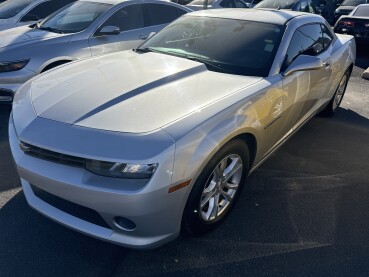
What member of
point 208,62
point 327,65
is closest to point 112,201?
point 208,62

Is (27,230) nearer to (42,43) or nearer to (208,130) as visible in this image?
(208,130)

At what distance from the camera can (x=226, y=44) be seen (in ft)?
10.9

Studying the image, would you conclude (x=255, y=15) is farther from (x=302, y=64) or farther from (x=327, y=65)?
(x=327, y=65)

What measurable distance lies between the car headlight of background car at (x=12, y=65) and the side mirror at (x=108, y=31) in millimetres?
1165

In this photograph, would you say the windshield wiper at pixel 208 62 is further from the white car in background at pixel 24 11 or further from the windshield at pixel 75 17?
the white car in background at pixel 24 11

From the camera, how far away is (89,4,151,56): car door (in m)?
Result: 5.14

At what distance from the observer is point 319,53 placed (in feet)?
13.2

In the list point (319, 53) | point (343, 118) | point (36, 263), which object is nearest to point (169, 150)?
point (36, 263)

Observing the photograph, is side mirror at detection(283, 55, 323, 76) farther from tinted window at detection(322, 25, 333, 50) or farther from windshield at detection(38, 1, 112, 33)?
windshield at detection(38, 1, 112, 33)

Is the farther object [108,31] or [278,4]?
[278,4]

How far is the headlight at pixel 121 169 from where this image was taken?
1.99 metres

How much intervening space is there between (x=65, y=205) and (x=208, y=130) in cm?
106

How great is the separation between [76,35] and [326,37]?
3.40m

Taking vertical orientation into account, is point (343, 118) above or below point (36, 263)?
below
